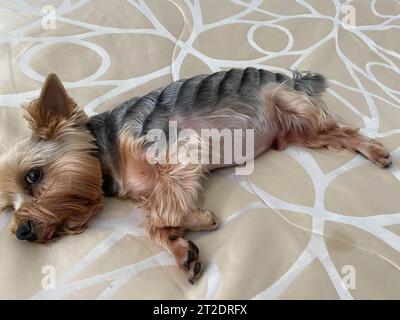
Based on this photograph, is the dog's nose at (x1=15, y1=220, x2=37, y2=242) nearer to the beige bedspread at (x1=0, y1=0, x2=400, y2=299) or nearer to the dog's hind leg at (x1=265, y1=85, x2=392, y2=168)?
the beige bedspread at (x1=0, y1=0, x2=400, y2=299)

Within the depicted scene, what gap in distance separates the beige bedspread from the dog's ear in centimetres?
21

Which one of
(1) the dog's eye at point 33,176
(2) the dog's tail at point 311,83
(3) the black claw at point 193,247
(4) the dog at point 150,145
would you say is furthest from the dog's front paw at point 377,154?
(1) the dog's eye at point 33,176

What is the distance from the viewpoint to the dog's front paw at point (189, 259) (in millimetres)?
1113

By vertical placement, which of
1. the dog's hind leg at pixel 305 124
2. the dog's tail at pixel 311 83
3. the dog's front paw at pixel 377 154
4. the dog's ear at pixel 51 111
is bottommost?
the dog's front paw at pixel 377 154

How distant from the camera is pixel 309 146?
149cm

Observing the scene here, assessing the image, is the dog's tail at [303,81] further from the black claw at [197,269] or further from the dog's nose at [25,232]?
the dog's nose at [25,232]

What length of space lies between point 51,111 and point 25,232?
1.11ft

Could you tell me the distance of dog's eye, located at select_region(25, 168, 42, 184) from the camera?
3.95 feet

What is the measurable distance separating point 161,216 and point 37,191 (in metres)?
0.34

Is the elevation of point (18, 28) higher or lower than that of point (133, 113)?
higher

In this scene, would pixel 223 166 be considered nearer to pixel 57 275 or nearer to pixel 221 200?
pixel 221 200
